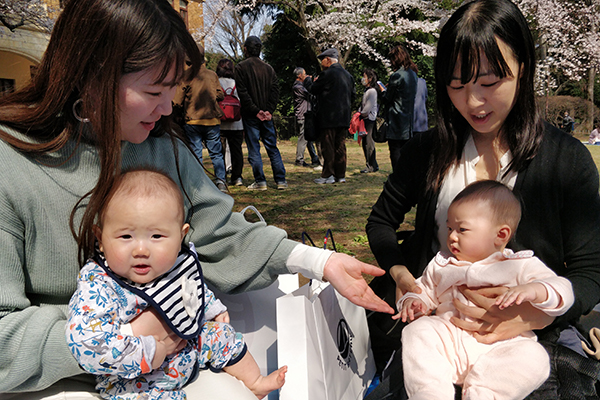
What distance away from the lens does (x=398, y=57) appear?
689cm

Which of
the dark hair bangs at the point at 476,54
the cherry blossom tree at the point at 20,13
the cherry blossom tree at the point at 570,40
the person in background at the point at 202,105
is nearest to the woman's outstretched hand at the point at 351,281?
the dark hair bangs at the point at 476,54

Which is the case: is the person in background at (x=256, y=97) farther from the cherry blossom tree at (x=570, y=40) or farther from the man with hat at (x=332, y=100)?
the cherry blossom tree at (x=570, y=40)

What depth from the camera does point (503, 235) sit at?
5.70ft

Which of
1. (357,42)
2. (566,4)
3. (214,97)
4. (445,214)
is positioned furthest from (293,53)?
(445,214)

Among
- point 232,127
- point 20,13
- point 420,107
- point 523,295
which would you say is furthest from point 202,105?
point 523,295

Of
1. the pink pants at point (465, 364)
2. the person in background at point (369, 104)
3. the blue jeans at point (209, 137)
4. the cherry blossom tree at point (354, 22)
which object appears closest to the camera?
the pink pants at point (465, 364)

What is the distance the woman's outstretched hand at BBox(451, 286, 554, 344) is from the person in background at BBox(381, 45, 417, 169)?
566 cm

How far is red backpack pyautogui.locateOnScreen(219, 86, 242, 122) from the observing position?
23.2ft

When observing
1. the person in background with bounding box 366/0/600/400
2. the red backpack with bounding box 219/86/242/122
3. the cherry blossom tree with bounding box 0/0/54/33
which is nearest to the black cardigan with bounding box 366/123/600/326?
the person in background with bounding box 366/0/600/400

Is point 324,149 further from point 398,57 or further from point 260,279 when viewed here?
point 260,279

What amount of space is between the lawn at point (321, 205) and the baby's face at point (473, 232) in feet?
8.37

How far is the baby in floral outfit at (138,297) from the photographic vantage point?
4.26 feet

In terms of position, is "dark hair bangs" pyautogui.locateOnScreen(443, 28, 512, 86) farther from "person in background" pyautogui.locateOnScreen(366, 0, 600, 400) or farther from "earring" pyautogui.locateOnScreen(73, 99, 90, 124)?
"earring" pyautogui.locateOnScreen(73, 99, 90, 124)

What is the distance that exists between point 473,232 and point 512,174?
1.04 feet
